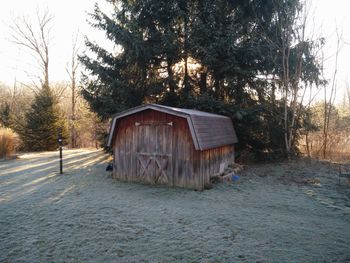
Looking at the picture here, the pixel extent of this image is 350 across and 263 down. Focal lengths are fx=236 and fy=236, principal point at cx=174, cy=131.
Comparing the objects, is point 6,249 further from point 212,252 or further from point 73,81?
point 73,81

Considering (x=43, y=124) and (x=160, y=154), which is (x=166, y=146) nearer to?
(x=160, y=154)

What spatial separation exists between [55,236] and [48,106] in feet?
66.7

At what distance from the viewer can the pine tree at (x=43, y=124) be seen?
21.2 meters

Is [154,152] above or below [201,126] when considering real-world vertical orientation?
below

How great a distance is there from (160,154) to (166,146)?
1.31 feet

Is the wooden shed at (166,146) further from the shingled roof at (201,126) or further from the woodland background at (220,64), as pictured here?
the woodland background at (220,64)

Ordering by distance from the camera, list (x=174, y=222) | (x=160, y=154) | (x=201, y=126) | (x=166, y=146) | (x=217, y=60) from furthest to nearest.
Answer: (x=217, y=60) → (x=160, y=154) → (x=166, y=146) → (x=201, y=126) → (x=174, y=222)

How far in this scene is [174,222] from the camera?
541 centimetres

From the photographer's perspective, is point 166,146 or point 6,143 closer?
point 166,146

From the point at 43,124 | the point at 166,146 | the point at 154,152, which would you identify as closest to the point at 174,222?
the point at 166,146

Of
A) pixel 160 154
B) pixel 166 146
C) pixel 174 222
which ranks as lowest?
pixel 174 222

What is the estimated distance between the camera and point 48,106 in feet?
72.6

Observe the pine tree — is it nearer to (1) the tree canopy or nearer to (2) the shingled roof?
(1) the tree canopy

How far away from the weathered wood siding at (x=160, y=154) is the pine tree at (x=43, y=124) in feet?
46.0
